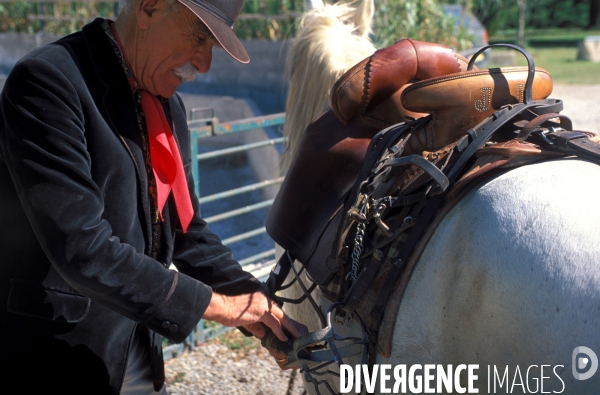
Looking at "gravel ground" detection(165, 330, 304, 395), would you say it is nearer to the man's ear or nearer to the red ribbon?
the red ribbon

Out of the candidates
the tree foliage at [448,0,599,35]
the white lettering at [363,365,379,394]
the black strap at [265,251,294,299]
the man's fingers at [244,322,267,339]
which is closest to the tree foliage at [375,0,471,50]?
the black strap at [265,251,294,299]

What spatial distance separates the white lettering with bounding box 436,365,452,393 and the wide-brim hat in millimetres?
872

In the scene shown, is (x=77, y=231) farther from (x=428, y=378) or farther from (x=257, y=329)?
(x=428, y=378)

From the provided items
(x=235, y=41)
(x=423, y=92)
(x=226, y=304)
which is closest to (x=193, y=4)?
(x=235, y=41)

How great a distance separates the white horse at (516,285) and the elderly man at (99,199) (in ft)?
1.86

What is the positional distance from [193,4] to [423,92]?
2.08ft

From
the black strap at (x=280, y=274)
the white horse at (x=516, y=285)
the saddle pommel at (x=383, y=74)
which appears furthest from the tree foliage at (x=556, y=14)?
the white horse at (x=516, y=285)

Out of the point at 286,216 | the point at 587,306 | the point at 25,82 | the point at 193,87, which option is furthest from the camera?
the point at 193,87

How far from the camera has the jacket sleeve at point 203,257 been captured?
1.94m

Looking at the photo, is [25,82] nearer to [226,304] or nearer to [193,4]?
[193,4]

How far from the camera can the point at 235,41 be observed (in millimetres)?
1621

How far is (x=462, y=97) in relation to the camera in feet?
5.55

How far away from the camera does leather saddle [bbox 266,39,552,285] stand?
1.72m

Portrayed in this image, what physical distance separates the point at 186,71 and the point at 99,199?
41 cm
